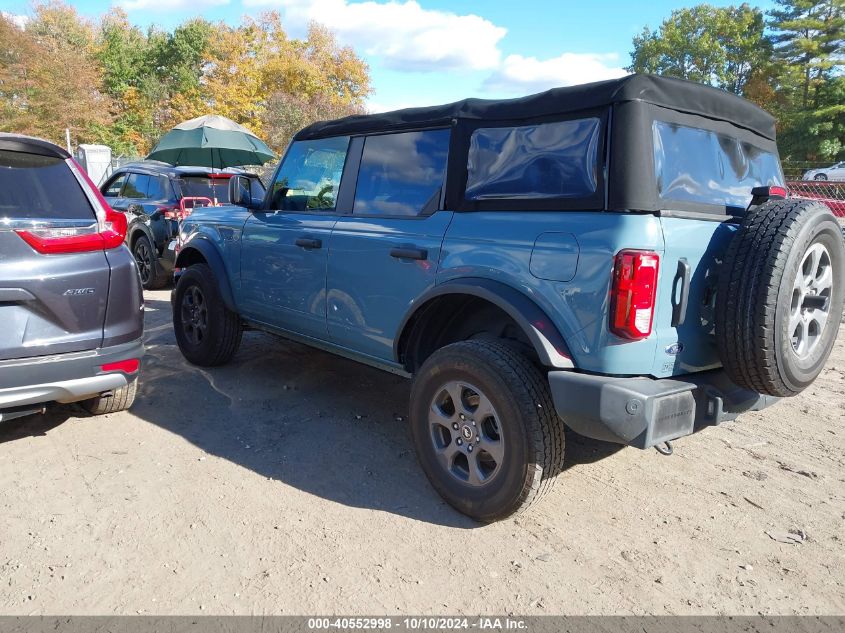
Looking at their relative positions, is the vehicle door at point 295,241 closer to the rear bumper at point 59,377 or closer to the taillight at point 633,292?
the rear bumper at point 59,377

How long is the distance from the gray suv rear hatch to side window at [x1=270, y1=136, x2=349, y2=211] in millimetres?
1343

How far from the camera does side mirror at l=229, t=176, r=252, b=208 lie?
15.8 feet

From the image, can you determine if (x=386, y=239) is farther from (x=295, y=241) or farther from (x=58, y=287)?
(x=58, y=287)

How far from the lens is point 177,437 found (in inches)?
161

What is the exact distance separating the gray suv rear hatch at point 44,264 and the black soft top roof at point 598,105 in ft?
6.00

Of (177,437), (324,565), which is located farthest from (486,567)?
(177,437)

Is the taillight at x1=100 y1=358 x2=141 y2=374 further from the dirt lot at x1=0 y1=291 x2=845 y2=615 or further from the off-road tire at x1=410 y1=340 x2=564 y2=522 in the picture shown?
Result: the off-road tire at x1=410 y1=340 x2=564 y2=522

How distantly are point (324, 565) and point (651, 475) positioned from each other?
1934mm

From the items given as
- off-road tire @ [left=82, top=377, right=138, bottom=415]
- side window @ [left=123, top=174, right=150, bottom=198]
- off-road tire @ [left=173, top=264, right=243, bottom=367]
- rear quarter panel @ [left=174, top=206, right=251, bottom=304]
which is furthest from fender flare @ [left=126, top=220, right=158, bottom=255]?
off-road tire @ [left=82, top=377, right=138, bottom=415]

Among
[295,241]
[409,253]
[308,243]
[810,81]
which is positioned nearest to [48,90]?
[295,241]

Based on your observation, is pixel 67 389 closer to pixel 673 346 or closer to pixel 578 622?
pixel 578 622

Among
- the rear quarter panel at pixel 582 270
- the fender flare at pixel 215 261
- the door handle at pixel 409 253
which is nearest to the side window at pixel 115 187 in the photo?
the fender flare at pixel 215 261

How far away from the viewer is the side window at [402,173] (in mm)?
3568

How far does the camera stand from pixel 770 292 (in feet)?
8.60
